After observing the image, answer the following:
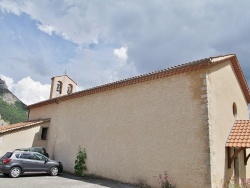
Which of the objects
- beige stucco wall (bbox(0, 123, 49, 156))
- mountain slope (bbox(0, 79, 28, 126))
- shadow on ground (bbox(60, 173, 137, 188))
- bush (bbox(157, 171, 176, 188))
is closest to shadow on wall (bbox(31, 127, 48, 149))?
beige stucco wall (bbox(0, 123, 49, 156))

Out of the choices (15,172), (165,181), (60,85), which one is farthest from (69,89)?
(165,181)

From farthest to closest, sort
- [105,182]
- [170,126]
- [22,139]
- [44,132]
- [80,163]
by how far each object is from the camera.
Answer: [44,132] < [22,139] < [80,163] < [105,182] < [170,126]

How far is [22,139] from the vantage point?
16203mm

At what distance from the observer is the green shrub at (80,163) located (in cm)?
1304

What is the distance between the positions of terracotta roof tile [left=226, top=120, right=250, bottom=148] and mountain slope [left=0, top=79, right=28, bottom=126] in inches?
2028

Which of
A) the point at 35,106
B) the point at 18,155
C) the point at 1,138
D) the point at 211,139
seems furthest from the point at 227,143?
the point at 35,106

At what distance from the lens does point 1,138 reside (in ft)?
50.8

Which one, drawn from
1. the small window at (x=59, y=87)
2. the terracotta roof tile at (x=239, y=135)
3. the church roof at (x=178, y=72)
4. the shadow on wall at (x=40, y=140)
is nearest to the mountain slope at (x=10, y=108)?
the small window at (x=59, y=87)

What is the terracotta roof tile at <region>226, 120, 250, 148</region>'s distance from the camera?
9.59m

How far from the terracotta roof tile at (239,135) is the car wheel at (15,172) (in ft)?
32.2

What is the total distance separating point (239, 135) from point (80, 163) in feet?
26.8

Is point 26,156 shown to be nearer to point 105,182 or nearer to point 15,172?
Answer: point 15,172

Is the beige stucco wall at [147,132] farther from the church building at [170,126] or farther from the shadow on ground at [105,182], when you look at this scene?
the shadow on ground at [105,182]

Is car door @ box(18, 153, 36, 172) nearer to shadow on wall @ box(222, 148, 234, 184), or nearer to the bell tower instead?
shadow on wall @ box(222, 148, 234, 184)
